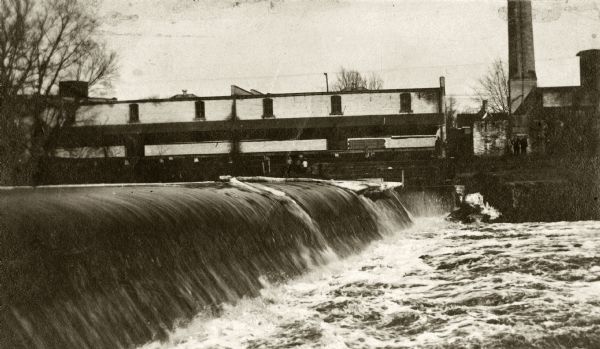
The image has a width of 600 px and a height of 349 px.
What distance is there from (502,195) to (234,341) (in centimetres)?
1612

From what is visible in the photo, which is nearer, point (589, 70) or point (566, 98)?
point (589, 70)

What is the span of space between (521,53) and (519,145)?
6579 mm

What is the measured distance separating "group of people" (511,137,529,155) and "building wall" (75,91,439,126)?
6.54m

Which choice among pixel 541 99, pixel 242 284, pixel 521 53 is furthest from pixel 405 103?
pixel 242 284

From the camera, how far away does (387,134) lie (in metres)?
40.4

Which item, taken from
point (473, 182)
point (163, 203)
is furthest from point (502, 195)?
point (163, 203)

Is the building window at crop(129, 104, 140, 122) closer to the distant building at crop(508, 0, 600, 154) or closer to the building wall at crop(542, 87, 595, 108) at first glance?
the distant building at crop(508, 0, 600, 154)

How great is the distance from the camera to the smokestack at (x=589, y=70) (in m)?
37.3

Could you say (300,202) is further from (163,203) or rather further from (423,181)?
(423,181)

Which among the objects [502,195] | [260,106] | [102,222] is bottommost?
[502,195]

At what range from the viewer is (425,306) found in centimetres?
614

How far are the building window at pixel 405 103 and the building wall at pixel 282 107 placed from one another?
7.9 inches

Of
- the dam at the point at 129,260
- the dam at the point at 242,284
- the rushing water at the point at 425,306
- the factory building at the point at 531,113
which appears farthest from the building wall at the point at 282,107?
the dam at the point at 129,260

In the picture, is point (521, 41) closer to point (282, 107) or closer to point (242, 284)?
point (282, 107)
